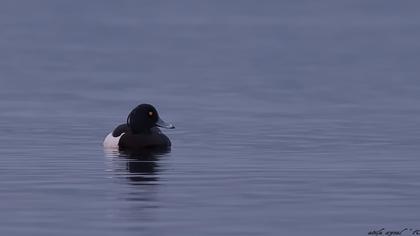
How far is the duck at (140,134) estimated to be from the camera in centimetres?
2797

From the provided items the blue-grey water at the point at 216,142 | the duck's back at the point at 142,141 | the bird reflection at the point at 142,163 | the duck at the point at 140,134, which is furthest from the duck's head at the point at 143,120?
the bird reflection at the point at 142,163

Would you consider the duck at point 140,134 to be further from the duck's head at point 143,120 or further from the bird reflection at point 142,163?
the bird reflection at point 142,163

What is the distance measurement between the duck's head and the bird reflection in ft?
2.90

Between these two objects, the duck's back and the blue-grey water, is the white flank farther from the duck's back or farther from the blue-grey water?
the blue-grey water

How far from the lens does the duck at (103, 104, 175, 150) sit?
28.0 metres

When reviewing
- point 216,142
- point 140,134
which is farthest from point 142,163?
point 216,142

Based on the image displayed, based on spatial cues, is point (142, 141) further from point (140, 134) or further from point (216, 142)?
point (216, 142)

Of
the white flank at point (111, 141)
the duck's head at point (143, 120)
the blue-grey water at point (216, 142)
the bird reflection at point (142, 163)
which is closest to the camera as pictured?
the blue-grey water at point (216, 142)

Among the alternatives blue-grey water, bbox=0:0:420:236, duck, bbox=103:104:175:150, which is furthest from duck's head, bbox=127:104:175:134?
blue-grey water, bbox=0:0:420:236

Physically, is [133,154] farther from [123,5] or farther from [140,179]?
[123,5]

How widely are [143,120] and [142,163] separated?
3163 millimetres

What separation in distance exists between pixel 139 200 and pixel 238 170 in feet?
12.1

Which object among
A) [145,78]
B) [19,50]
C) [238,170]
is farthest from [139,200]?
[19,50]

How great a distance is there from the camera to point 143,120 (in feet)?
94.9
